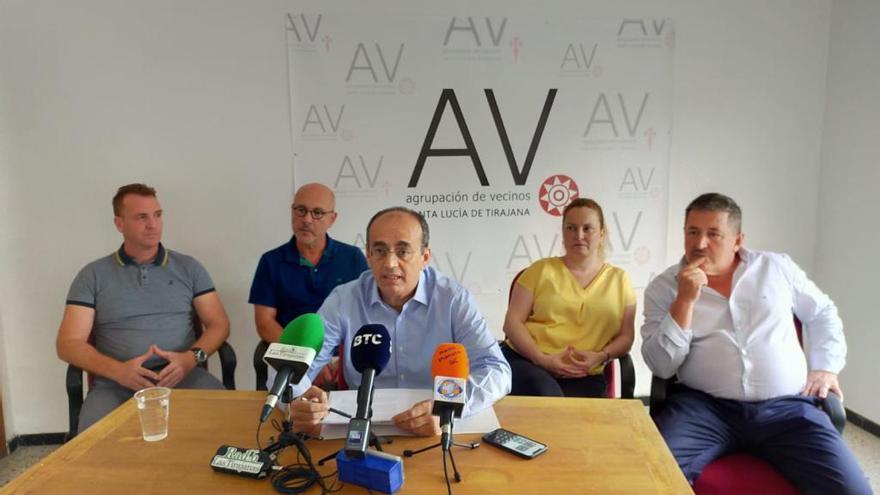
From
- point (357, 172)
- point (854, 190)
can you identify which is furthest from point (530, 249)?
point (854, 190)

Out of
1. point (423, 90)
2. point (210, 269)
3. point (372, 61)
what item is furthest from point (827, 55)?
point (210, 269)

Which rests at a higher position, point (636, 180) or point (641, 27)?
point (641, 27)

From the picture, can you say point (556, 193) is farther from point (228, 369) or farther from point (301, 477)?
point (301, 477)

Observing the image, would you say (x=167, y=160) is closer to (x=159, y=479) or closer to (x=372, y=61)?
(x=372, y=61)

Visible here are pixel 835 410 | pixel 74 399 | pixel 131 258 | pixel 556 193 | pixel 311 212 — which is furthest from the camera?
pixel 556 193

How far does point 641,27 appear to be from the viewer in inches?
138

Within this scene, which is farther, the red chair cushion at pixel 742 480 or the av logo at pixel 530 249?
the av logo at pixel 530 249

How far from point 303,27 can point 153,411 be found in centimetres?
242

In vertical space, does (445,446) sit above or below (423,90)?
below

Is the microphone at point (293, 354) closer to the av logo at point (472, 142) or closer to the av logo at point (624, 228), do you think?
the av logo at point (472, 142)

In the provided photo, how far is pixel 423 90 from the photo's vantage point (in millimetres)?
3453

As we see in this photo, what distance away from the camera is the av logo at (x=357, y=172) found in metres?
3.47

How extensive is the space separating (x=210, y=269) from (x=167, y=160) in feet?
2.25

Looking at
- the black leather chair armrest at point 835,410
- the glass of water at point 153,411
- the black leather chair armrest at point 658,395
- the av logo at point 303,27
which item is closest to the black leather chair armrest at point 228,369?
the glass of water at point 153,411
